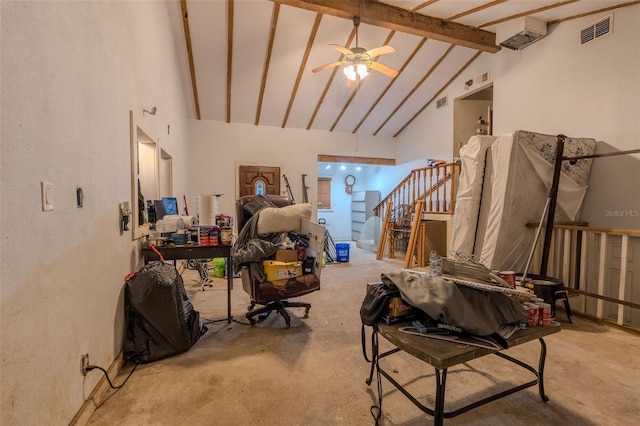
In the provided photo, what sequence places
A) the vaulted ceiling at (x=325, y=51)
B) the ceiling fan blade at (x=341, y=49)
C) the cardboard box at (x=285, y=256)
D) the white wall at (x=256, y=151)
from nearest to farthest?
the cardboard box at (x=285, y=256), the ceiling fan blade at (x=341, y=49), the vaulted ceiling at (x=325, y=51), the white wall at (x=256, y=151)

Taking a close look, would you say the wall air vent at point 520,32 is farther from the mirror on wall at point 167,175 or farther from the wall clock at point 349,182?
the wall clock at point 349,182

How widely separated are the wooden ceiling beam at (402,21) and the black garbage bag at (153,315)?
366 cm

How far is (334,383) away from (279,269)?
110cm

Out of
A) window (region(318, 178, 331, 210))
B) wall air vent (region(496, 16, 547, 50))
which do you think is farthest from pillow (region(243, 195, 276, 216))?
window (region(318, 178, 331, 210))

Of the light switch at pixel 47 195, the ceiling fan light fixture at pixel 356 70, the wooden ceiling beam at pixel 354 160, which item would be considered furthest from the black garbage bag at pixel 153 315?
the wooden ceiling beam at pixel 354 160

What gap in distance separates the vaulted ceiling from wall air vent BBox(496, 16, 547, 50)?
79 millimetres

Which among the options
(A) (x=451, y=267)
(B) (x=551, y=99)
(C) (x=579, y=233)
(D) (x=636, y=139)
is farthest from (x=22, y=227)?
(B) (x=551, y=99)

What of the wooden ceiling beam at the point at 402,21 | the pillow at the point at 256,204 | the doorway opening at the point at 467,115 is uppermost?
Result: the wooden ceiling beam at the point at 402,21

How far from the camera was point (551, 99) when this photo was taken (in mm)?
4203

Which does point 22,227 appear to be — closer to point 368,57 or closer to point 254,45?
point 368,57

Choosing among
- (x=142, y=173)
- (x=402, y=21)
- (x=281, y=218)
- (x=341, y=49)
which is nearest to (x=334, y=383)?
(x=281, y=218)

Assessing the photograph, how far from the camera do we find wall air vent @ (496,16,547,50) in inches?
164

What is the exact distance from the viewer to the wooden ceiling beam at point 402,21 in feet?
13.0

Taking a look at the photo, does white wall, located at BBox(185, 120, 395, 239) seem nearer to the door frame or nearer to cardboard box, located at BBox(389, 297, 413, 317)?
the door frame
